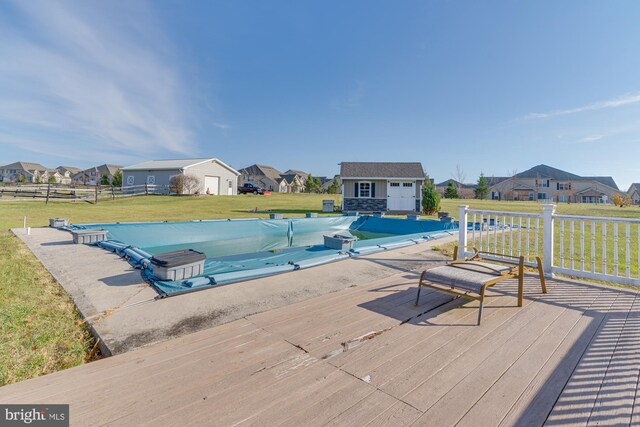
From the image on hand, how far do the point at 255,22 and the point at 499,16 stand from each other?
1119 centimetres

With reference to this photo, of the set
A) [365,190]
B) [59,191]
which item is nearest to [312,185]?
[365,190]

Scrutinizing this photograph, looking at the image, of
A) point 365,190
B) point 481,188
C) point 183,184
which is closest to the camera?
point 365,190

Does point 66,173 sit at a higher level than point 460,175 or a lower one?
higher

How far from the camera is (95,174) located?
63906mm

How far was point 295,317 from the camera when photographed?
323cm

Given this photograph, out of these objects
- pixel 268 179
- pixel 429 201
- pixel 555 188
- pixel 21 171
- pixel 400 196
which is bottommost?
pixel 429 201

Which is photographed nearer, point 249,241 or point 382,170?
point 249,241

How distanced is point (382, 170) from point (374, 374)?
20830 mm

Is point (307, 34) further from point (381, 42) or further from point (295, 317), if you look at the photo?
point (295, 317)

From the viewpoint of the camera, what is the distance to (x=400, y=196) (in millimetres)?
21250

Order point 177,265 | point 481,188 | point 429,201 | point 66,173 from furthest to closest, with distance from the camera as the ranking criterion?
point 66,173
point 481,188
point 429,201
point 177,265

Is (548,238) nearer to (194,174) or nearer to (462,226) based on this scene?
(462,226)

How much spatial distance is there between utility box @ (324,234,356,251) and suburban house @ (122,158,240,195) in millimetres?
24982

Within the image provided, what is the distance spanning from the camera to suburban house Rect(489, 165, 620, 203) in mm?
53562
